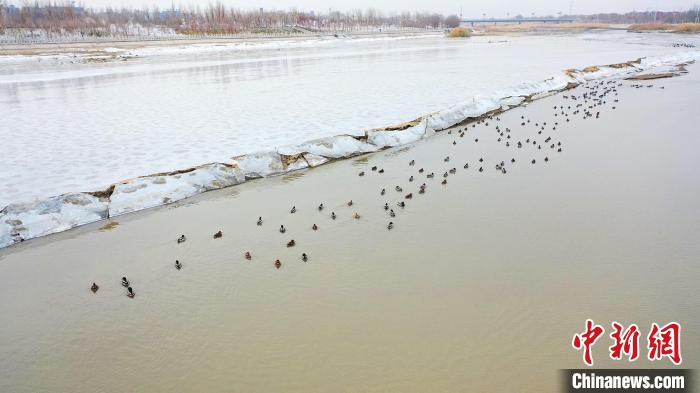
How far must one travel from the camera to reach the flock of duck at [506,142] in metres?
8.05

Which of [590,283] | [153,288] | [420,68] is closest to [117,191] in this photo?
[153,288]

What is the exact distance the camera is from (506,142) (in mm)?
12961

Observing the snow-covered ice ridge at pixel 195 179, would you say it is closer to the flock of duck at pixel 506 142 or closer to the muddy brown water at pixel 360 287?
the muddy brown water at pixel 360 287

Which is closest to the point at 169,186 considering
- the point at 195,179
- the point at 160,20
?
the point at 195,179

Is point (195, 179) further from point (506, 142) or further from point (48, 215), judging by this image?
point (506, 142)

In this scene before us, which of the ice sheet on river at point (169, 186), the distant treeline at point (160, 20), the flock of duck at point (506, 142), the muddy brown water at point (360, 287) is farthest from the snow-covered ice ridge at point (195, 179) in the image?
the distant treeline at point (160, 20)

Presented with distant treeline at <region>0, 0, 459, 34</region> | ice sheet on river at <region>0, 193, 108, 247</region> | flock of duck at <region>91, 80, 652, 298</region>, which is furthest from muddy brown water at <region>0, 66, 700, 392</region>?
distant treeline at <region>0, 0, 459, 34</region>

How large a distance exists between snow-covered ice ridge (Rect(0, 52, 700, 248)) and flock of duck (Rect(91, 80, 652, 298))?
3.29 ft

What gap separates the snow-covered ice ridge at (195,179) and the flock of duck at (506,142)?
100 cm

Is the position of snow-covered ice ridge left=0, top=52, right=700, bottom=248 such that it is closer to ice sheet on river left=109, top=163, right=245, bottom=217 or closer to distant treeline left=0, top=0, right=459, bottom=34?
ice sheet on river left=109, top=163, right=245, bottom=217

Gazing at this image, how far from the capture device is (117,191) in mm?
8883

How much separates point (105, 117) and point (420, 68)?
848 inches

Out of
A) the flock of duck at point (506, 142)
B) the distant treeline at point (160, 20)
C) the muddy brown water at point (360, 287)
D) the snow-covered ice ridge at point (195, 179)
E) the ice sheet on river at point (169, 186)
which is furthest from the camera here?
the distant treeline at point (160, 20)

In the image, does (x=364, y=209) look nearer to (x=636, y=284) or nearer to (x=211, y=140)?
(x=636, y=284)
